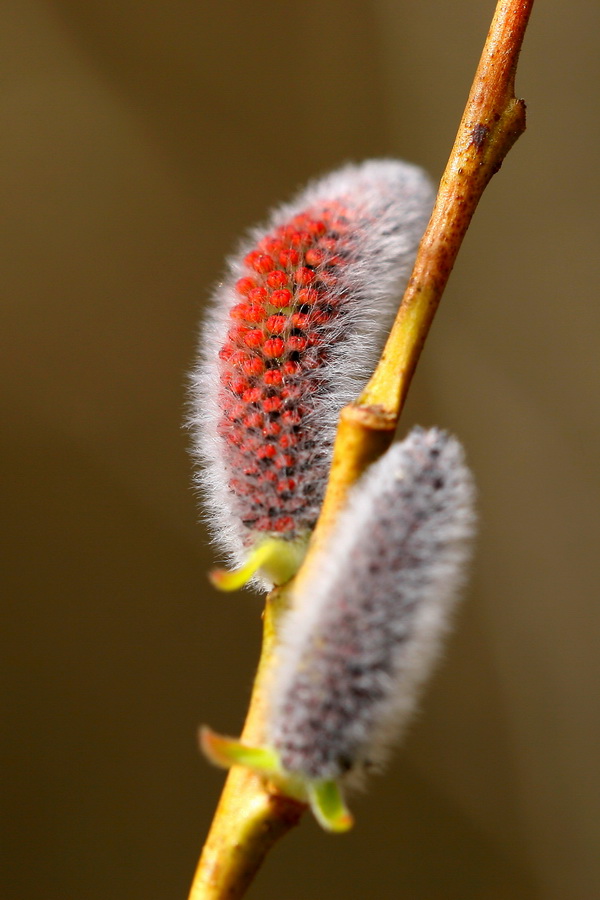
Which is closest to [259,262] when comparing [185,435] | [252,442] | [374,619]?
[252,442]

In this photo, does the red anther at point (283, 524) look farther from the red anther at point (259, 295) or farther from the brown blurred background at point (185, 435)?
the brown blurred background at point (185, 435)

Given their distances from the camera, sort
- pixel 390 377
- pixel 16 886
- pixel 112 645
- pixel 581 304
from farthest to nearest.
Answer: pixel 581 304 → pixel 112 645 → pixel 16 886 → pixel 390 377

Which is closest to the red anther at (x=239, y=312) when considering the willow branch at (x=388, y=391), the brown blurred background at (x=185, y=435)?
the willow branch at (x=388, y=391)

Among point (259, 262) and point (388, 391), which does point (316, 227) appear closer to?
point (259, 262)

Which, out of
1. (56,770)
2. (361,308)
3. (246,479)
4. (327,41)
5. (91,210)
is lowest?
(56,770)

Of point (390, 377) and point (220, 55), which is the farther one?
point (220, 55)

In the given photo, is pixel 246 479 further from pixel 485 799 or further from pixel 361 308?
pixel 485 799

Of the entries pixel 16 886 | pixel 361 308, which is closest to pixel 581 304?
pixel 361 308

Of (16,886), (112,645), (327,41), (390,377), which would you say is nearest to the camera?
(390,377)
